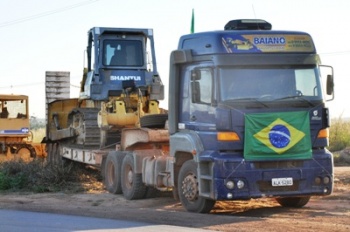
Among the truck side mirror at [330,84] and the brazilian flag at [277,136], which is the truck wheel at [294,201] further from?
the truck side mirror at [330,84]

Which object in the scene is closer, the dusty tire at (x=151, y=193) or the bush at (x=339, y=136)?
the dusty tire at (x=151, y=193)

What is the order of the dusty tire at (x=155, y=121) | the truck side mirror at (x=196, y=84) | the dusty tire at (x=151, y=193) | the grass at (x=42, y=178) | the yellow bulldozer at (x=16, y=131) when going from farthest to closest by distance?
the yellow bulldozer at (x=16, y=131), the grass at (x=42, y=178), the dusty tire at (x=155, y=121), the dusty tire at (x=151, y=193), the truck side mirror at (x=196, y=84)

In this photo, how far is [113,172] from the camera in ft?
70.3

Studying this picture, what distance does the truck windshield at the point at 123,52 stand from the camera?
24.5 m

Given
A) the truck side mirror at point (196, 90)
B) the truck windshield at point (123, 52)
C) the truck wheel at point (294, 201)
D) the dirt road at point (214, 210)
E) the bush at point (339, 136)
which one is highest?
the truck windshield at point (123, 52)

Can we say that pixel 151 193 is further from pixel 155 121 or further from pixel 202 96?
pixel 202 96

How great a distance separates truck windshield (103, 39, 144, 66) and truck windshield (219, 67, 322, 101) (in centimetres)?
956

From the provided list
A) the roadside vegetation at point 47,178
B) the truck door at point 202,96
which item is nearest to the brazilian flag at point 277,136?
the truck door at point 202,96

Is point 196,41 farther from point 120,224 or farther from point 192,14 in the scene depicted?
point 192,14

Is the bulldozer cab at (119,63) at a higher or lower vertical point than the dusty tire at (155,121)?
higher

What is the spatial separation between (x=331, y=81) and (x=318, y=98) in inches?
16.3

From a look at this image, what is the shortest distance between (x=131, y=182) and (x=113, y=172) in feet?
4.93

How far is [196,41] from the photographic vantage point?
16.1 m

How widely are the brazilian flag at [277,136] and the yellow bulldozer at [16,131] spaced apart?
20.0 m
